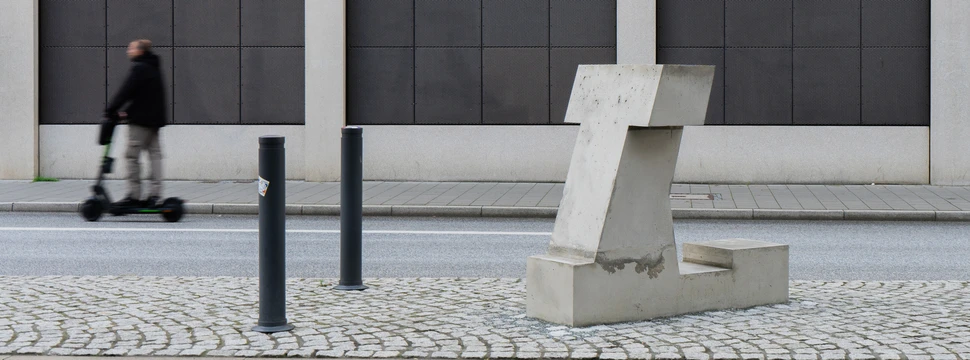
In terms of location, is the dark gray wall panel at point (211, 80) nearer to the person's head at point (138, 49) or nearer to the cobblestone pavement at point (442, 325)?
the person's head at point (138, 49)

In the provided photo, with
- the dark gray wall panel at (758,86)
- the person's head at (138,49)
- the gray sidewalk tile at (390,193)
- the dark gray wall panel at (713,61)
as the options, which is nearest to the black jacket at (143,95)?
the person's head at (138,49)

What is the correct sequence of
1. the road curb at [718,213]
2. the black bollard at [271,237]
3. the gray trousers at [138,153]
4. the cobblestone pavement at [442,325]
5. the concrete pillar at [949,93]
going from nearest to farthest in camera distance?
the cobblestone pavement at [442,325], the black bollard at [271,237], the gray trousers at [138,153], the road curb at [718,213], the concrete pillar at [949,93]

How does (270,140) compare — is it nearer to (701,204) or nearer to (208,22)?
(701,204)

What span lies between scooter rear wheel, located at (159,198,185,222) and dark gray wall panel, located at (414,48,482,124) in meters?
7.17

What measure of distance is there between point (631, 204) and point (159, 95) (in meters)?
6.36

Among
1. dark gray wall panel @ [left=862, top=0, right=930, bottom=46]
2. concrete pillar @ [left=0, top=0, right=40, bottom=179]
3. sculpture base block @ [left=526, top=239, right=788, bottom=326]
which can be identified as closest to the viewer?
sculpture base block @ [left=526, top=239, right=788, bottom=326]

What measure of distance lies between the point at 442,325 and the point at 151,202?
626 centimetres

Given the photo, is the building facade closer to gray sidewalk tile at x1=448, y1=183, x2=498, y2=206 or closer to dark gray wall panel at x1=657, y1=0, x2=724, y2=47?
dark gray wall panel at x1=657, y1=0, x2=724, y2=47

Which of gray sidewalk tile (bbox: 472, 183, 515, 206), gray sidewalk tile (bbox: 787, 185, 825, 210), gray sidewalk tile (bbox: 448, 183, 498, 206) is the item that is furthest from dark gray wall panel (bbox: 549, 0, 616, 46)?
gray sidewalk tile (bbox: 787, 185, 825, 210)

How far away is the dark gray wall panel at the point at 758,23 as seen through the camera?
61.1ft

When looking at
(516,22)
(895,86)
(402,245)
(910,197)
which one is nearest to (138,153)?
(402,245)

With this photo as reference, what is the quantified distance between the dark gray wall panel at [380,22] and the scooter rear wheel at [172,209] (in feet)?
23.6

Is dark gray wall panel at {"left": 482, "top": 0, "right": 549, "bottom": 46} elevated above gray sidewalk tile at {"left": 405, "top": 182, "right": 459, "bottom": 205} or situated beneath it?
elevated above

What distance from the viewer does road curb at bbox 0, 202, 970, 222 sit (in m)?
14.2
